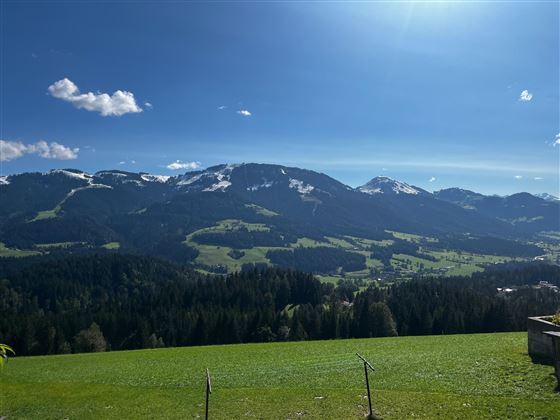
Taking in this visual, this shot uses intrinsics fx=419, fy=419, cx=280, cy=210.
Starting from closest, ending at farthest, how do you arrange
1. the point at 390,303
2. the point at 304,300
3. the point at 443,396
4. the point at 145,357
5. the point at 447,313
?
the point at 443,396 → the point at 145,357 → the point at 447,313 → the point at 390,303 → the point at 304,300

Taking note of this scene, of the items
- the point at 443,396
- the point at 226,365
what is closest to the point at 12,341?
the point at 226,365

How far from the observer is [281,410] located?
26.2 meters

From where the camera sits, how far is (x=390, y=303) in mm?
139375

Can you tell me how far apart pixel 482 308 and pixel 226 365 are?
93160 millimetres

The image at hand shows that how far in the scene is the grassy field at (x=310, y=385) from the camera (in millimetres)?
24438

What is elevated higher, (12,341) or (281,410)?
(281,410)

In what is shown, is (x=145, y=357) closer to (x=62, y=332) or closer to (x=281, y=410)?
(x=281, y=410)

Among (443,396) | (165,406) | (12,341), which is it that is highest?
(443,396)

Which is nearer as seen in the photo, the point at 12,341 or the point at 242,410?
the point at 242,410

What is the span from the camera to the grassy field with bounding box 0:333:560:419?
24.4 metres

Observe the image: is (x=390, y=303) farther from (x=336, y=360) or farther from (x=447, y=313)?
(x=336, y=360)

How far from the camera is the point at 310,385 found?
31.1 meters

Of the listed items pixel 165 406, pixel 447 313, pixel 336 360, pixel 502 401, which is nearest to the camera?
pixel 502 401

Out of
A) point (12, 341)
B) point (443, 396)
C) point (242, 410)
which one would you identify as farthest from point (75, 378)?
point (12, 341)
